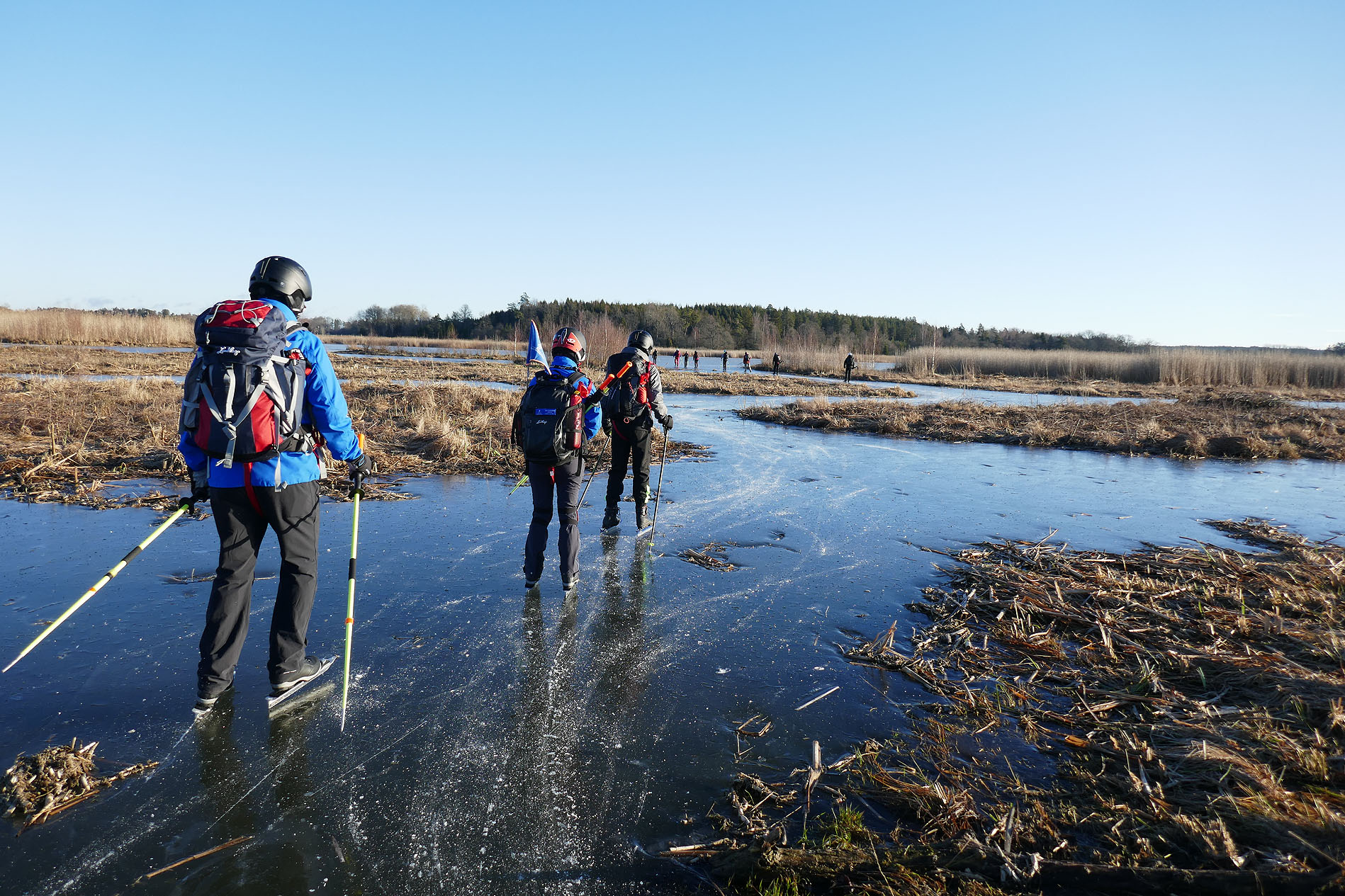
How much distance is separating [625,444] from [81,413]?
12773 millimetres

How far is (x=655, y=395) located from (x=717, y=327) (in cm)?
10238

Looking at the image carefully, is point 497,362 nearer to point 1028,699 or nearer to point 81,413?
point 81,413

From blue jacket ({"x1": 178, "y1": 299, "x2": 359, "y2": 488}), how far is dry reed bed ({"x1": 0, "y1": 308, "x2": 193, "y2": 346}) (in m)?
54.5

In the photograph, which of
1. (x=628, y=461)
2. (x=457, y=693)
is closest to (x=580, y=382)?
(x=457, y=693)

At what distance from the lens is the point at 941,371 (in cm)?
5366

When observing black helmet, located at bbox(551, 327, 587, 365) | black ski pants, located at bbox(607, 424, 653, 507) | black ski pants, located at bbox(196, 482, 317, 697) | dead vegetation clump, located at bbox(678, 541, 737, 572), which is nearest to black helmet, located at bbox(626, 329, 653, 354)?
black ski pants, located at bbox(607, 424, 653, 507)

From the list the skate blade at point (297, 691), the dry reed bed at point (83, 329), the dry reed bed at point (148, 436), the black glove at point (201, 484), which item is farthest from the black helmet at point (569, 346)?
the dry reed bed at point (83, 329)

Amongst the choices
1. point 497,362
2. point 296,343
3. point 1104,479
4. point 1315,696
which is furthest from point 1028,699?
point 497,362

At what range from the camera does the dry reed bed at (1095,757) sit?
2.62m

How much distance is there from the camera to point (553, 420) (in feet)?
17.4

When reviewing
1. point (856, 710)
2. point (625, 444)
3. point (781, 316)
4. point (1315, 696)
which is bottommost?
point (856, 710)

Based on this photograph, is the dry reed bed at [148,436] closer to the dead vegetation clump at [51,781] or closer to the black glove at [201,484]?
the black glove at [201,484]

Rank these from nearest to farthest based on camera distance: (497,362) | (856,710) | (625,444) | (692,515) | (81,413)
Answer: (856,710) → (625,444) → (692,515) → (81,413) → (497,362)

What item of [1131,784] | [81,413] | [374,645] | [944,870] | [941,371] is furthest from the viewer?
[941,371]
